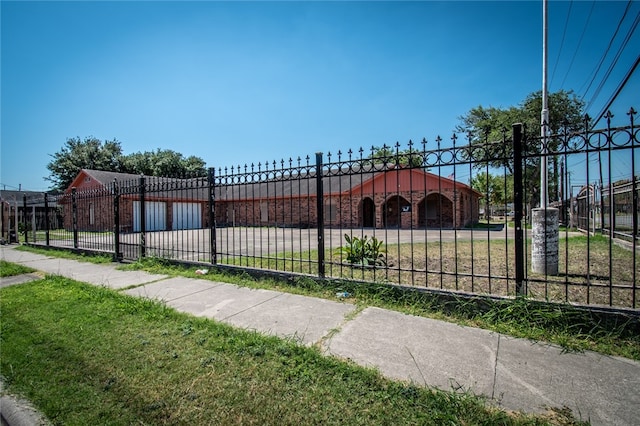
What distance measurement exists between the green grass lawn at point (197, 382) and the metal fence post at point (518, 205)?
6.34ft

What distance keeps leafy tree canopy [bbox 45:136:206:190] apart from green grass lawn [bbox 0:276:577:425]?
33734 millimetres

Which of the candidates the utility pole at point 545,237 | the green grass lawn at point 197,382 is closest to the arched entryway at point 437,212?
the utility pole at point 545,237

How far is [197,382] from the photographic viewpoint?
2.37 metres

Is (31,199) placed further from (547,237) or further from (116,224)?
(547,237)

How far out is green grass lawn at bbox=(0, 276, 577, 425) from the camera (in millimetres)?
1992

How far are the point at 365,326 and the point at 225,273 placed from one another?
3.60 metres

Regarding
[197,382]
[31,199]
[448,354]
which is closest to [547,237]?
[448,354]

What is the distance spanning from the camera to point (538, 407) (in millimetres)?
2051

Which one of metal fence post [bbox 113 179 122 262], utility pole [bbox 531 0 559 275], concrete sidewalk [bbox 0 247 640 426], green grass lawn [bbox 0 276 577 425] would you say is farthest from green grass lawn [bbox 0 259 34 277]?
utility pole [bbox 531 0 559 275]

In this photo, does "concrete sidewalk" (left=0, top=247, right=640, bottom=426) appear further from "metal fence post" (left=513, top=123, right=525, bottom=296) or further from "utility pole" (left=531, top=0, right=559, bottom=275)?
"utility pole" (left=531, top=0, right=559, bottom=275)

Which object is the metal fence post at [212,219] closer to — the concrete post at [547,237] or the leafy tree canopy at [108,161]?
the concrete post at [547,237]

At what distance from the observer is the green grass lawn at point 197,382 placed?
6.54ft

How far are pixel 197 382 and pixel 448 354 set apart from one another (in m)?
2.22

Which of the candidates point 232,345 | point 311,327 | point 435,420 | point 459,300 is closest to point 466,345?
point 459,300
